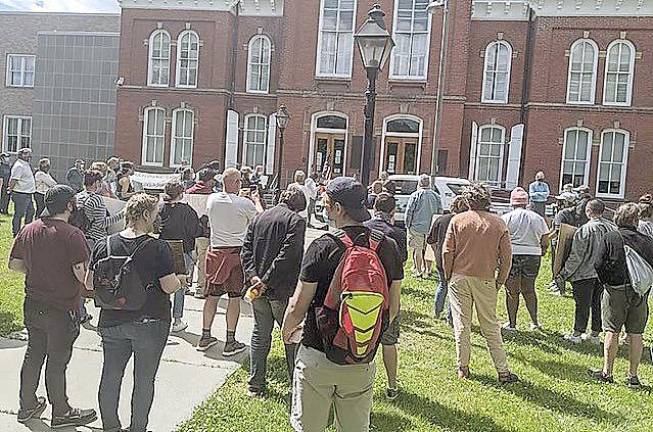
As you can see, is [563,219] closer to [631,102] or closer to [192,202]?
[192,202]

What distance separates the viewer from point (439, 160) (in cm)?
2539

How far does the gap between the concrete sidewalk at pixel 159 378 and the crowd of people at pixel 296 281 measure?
173mm

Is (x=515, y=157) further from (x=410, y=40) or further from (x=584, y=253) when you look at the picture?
(x=584, y=253)

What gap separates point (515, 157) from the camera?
86.0ft

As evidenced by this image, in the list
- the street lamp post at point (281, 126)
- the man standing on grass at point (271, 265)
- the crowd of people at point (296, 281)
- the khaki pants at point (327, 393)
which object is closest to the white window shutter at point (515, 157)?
the street lamp post at point (281, 126)

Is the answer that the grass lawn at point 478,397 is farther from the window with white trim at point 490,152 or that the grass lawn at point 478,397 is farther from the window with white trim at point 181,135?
the window with white trim at point 181,135

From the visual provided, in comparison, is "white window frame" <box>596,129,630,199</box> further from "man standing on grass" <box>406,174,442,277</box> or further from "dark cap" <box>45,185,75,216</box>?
"dark cap" <box>45,185,75,216</box>

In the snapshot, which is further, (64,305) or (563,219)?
(563,219)

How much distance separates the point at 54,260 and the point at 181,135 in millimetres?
24287

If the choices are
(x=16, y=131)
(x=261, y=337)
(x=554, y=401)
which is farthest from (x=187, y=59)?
(x=554, y=401)

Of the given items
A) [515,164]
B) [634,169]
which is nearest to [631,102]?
[634,169]

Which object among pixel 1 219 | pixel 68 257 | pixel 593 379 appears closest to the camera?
pixel 68 257

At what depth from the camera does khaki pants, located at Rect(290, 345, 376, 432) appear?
3.83 metres

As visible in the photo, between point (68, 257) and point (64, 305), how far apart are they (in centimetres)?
35
